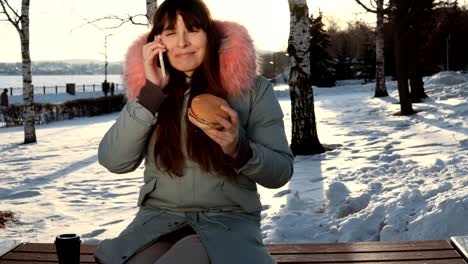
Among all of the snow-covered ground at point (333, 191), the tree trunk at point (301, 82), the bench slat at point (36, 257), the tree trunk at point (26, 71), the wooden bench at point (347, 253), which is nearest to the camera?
the wooden bench at point (347, 253)

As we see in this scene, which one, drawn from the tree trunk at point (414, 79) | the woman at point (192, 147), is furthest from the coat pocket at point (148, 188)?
the tree trunk at point (414, 79)

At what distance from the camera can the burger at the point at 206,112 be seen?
2.36m

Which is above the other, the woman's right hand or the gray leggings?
the woman's right hand

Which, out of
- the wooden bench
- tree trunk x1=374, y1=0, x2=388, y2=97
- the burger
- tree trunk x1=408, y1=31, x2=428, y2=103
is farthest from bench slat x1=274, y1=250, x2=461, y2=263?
tree trunk x1=374, y1=0, x2=388, y2=97

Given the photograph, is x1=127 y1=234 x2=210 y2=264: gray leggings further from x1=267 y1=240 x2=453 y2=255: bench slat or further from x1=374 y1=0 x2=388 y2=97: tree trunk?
x1=374 y1=0 x2=388 y2=97: tree trunk

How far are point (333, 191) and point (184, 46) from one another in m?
3.88

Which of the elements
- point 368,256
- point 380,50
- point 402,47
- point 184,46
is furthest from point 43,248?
point 380,50

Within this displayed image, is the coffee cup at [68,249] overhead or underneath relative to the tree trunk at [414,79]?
underneath

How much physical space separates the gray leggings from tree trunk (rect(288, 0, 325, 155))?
7786 mm

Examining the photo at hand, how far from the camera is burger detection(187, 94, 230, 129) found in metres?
2.36

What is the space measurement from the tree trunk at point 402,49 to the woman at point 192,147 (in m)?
13.4

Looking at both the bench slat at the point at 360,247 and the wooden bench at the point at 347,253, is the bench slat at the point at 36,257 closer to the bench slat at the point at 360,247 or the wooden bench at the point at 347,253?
the wooden bench at the point at 347,253

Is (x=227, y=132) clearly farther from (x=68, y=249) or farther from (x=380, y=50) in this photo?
(x=380, y=50)

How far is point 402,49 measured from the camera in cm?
1565
